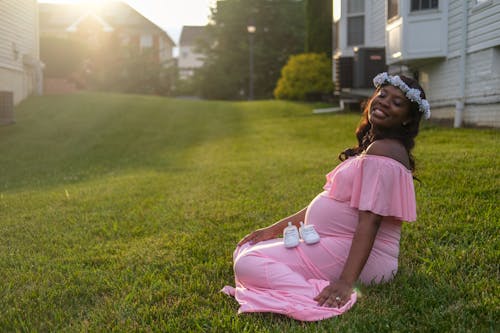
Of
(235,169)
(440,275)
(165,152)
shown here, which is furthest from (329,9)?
(440,275)

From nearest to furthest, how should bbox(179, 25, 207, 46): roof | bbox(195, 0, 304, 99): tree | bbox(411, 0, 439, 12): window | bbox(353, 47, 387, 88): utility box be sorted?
1. bbox(411, 0, 439, 12): window
2. bbox(353, 47, 387, 88): utility box
3. bbox(195, 0, 304, 99): tree
4. bbox(179, 25, 207, 46): roof

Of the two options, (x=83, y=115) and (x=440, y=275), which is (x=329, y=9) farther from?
(x=440, y=275)

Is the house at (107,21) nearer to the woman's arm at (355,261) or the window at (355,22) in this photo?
the window at (355,22)

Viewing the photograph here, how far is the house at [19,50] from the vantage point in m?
19.2

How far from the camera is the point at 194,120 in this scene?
18875 millimetres

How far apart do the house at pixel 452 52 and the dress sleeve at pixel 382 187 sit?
9133 millimetres

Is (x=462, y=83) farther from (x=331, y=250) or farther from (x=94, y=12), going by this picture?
(x=94, y=12)

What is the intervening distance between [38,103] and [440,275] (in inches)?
782

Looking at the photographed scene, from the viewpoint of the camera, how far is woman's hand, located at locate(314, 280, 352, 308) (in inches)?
113

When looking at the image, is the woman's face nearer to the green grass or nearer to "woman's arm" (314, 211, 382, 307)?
"woman's arm" (314, 211, 382, 307)

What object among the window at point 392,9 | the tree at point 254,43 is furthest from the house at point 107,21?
the window at point 392,9

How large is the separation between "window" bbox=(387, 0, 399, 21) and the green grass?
409 centimetres

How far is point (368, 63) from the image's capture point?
18.2 metres

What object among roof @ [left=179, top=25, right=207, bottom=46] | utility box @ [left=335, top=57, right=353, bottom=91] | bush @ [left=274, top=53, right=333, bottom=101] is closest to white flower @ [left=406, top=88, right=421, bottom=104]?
utility box @ [left=335, top=57, right=353, bottom=91]
